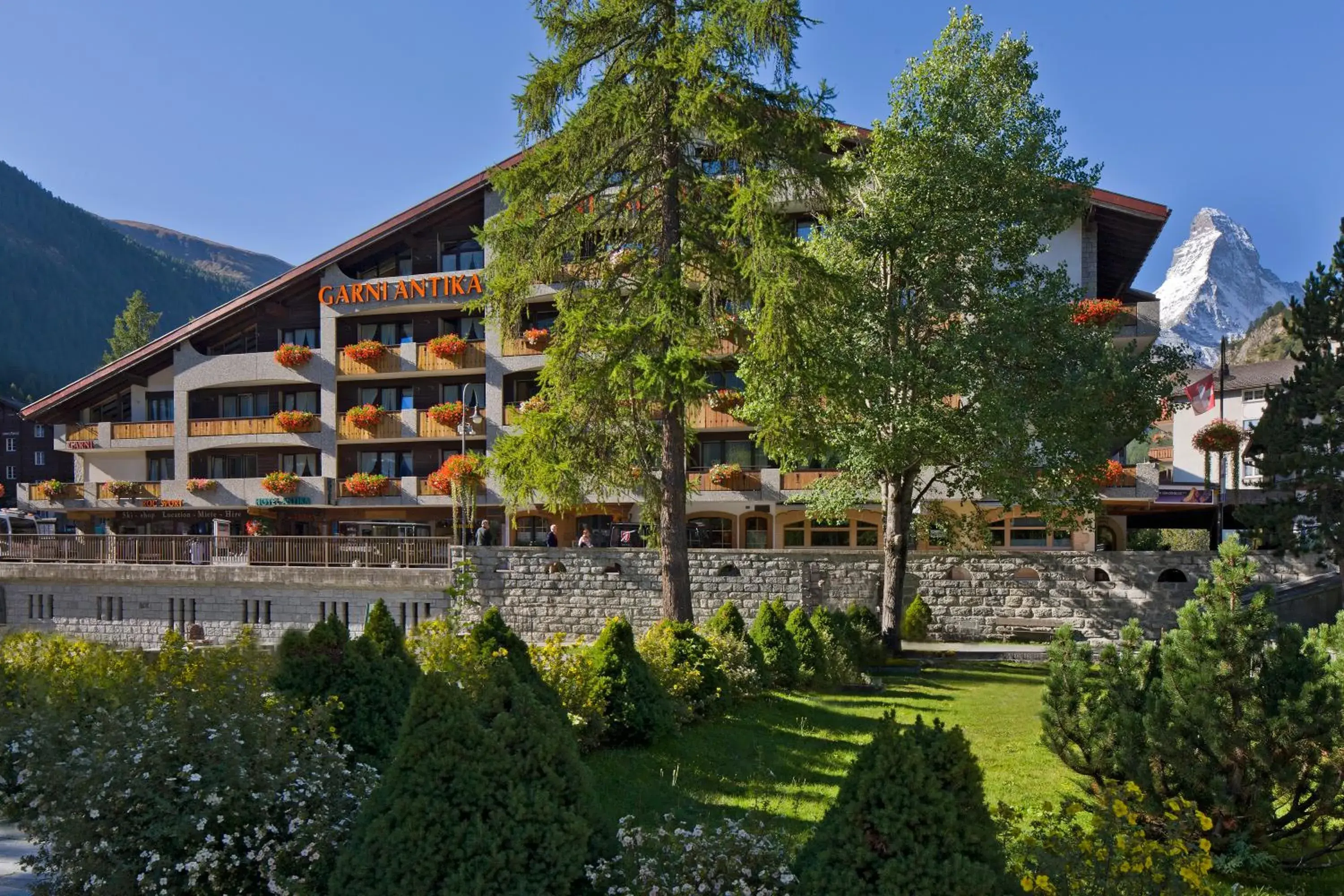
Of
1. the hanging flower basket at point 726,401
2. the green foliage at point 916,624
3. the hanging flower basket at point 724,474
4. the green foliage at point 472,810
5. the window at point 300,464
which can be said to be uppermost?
the hanging flower basket at point 726,401

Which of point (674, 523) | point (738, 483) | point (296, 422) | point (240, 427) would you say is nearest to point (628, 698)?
point (674, 523)

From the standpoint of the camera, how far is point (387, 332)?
35.2m

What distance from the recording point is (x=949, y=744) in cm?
459

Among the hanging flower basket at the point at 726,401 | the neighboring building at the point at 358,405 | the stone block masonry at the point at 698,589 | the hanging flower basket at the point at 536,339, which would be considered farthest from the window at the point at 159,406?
the hanging flower basket at the point at 726,401

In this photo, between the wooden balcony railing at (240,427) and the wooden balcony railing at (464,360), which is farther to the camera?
the wooden balcony railing at (240,427)

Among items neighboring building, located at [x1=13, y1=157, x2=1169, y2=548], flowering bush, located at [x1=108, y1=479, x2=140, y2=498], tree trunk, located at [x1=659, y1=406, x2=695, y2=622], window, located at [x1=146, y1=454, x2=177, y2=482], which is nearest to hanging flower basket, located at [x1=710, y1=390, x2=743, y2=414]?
tree trunk, located at [x1=659, y1=406, x2=695, y2=622]

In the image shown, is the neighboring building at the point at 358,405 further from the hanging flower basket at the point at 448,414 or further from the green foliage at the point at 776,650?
the green foliage at the point at 776,650

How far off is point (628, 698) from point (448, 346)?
2344 cm

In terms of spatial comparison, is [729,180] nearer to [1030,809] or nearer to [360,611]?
[1030,809]

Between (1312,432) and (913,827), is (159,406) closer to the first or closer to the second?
(1312,432)

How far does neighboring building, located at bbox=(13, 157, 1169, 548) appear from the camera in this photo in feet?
105

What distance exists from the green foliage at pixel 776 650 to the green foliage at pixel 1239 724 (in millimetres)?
8652

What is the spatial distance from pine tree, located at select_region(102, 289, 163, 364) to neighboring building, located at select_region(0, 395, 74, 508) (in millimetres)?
8424

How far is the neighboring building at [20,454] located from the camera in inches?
2731
